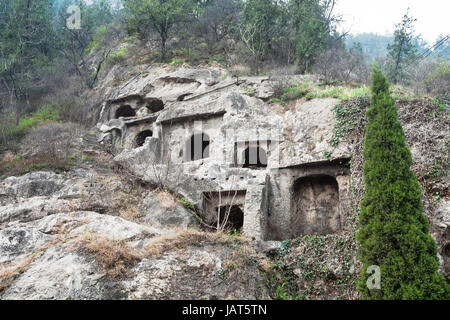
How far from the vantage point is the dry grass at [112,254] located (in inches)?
279

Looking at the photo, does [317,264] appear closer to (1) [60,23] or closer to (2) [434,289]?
(2) [434,289]

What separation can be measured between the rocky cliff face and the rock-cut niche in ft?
0.12

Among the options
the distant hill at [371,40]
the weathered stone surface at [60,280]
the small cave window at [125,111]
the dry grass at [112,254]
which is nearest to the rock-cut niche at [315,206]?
the dry grass at [112,254]

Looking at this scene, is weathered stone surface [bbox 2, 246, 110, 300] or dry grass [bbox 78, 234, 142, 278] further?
dry grass [bbox 78, 234, 142, 278]

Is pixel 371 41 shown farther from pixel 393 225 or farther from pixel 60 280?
pixel 60 280

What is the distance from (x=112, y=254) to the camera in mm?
7309

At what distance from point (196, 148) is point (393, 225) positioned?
1122 cm

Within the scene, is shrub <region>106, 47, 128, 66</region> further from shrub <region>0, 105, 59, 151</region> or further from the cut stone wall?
the cut stone wall

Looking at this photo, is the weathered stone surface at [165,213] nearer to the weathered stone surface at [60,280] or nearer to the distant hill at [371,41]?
the weathered stone surface at [60,280]

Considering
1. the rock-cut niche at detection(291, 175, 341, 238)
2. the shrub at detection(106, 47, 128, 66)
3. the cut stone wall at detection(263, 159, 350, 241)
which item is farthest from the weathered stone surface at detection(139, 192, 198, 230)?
the shrub at detection(106, 47, 128, 66)

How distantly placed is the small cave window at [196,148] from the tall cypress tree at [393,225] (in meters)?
9.30

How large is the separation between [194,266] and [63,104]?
656 inches

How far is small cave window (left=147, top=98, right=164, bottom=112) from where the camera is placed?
1941cm
